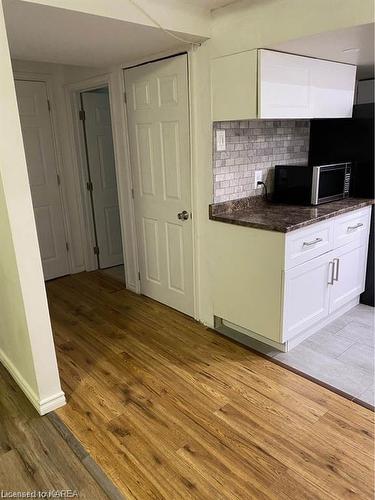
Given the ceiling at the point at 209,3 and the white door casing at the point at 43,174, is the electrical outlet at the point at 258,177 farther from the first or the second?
the white door casing at the point at 43,174

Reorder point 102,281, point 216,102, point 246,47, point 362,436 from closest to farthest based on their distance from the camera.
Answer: point 362,436
point 246,47
point 216,102
point 102,281

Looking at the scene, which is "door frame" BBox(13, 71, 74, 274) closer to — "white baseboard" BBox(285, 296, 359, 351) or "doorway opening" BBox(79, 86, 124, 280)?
"doorway opening" BBox(79, 86, 124, 280)

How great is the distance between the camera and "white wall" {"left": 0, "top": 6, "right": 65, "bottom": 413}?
5.55 ft

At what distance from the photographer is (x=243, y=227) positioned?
2.53 meters

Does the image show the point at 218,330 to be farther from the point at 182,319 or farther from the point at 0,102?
the point at 0,102

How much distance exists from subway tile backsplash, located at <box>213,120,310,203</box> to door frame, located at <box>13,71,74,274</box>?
2.06 meters

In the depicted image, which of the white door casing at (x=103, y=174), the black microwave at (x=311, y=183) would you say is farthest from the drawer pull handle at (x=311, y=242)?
the white door casing at (x=103, y=174)

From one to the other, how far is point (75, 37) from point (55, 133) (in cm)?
178

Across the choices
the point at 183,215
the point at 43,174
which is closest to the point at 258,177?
the point at 183,215

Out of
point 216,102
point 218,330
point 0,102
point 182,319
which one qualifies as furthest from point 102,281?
point 0,102

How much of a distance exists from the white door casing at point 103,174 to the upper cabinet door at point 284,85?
7.35ft

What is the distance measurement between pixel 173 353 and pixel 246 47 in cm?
201

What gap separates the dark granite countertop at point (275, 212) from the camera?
2.39 meters

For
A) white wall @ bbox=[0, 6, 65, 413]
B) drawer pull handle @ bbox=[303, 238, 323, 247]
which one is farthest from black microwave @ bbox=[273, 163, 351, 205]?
white wall @ bbox=[0, 6, 65, 413]
